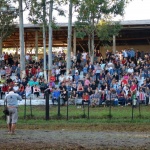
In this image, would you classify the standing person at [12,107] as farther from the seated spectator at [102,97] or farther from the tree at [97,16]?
the tree at [97,16]

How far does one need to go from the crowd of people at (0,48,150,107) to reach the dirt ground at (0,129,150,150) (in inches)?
335

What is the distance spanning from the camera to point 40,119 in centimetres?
2491

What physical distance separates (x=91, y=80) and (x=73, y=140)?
52.8ft

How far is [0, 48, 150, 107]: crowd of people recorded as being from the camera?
2955 centimetres

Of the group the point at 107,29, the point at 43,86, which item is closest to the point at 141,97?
A: the point at 43,86

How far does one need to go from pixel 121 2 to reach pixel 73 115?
14761 millimetres

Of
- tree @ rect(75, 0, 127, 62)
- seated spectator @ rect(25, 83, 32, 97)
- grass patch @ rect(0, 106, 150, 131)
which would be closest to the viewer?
grass patch @ rect(0, 106, 150, 131)

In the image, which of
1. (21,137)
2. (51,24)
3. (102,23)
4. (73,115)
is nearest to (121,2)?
(102,23)

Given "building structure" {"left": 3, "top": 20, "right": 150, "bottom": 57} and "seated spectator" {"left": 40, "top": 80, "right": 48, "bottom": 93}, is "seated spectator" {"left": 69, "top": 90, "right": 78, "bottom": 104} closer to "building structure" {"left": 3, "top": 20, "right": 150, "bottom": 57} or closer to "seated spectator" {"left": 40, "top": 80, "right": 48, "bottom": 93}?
"seated spectator" {"left": 40, "top": 80, "right": 48, "bottom": 93}

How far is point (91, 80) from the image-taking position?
107ft

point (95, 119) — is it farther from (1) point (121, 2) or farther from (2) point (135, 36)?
(2) point (135, 36)

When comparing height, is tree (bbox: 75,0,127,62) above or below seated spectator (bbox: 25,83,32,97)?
above

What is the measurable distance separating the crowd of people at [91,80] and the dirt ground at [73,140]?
8500mm

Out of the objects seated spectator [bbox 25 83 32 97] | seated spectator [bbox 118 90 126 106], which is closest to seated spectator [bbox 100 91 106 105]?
seated spectator [bbox 118 90 126 106]
